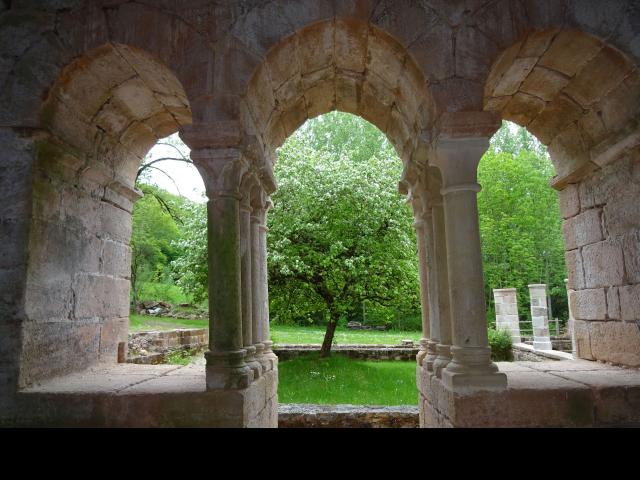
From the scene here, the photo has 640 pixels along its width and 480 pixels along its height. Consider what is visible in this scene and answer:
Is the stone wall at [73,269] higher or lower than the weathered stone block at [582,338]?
higher

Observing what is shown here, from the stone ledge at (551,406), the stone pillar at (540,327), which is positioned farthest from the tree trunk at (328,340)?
the stone ledge at (551,406)

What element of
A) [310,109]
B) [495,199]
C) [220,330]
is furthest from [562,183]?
[495,199]

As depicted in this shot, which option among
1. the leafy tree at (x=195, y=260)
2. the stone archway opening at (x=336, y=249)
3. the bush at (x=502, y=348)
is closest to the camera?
the stone archway opening at (x=336, y=249)

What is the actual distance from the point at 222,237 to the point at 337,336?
17622 mm

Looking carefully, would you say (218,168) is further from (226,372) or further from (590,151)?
(590,151)

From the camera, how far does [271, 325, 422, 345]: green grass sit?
684 inches

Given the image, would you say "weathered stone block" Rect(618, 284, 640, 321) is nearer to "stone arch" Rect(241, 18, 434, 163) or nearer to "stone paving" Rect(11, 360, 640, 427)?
"stone paving" Rect(11, 360, 640, 427)

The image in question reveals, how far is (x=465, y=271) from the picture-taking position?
3379mm

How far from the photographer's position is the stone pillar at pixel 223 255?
3.47 m

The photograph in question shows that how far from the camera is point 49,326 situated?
371 cm

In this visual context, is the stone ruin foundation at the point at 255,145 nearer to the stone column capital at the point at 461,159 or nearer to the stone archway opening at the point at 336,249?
the stone column capital at the point at 461,159

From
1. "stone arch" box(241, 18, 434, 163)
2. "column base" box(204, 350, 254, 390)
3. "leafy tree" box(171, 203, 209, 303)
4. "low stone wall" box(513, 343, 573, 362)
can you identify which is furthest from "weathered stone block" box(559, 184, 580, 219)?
"leafy tree" box(171, 203, 209, 303)

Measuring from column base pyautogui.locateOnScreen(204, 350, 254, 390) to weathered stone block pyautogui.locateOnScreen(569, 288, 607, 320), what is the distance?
11.0 feet

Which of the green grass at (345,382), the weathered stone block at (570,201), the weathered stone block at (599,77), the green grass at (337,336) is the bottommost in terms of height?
the green grass at (345,382)
